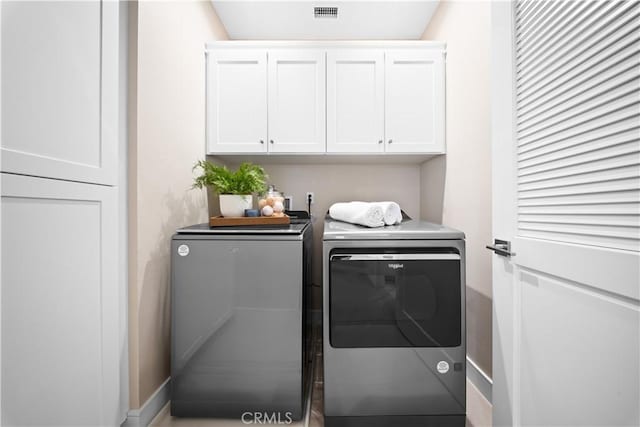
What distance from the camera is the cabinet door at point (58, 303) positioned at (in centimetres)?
74

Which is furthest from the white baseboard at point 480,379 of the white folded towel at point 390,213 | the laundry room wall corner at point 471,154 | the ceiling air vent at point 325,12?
the ceiling air vent at point 325,12

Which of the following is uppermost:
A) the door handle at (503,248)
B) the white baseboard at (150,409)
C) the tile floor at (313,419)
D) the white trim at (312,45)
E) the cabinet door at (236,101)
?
the white trim at (312,45)

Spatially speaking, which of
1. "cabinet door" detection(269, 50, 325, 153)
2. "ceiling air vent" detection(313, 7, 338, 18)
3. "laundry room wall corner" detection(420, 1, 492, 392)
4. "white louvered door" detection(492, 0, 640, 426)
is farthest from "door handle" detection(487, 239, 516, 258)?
"ceiling air vent" detection(313, 7, 338, 18)

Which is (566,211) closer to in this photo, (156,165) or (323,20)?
(156,165)

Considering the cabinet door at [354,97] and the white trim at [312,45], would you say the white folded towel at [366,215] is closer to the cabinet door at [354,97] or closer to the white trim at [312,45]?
the cabinet door at [354,97]

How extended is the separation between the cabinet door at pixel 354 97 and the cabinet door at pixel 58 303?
1.46 m

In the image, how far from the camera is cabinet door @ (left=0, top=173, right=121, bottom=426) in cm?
74

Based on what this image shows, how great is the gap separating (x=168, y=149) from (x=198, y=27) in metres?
0.95

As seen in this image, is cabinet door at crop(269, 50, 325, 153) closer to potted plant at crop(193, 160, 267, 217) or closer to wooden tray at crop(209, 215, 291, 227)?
potted plant at crop(193, 160, 267, 217)

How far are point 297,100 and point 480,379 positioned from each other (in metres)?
2.05

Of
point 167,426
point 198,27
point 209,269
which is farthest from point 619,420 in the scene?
point 198,27

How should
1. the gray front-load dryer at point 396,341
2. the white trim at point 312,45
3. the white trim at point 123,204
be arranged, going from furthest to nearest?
the white trim at point 312,45 → the gray front-load dryer at point 396,341 → the white trim at point 123,204

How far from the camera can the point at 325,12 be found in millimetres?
2172

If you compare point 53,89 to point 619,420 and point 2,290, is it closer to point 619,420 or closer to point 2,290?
point 2,290
